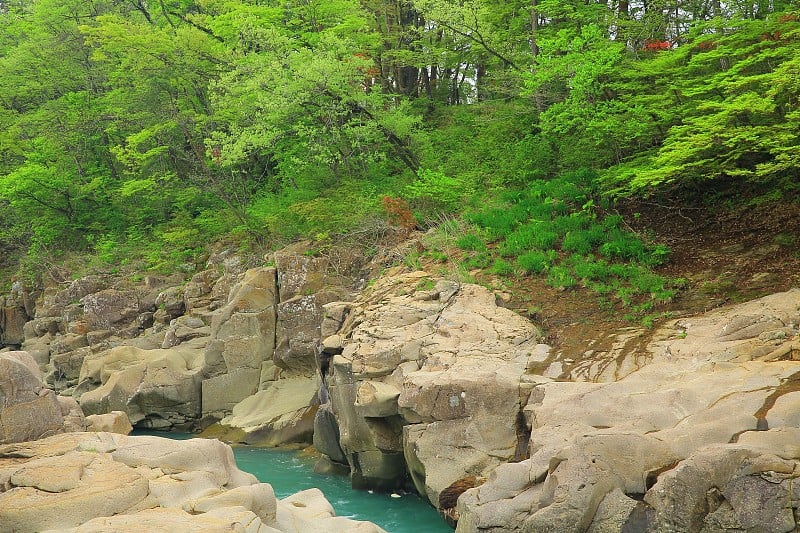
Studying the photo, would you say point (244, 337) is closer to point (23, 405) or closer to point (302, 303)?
point (302, 303)

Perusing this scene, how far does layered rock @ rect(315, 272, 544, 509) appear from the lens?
39.4ft

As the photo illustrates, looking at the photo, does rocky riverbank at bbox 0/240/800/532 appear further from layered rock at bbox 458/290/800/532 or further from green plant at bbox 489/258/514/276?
green plant at bbox 489/258/514/276

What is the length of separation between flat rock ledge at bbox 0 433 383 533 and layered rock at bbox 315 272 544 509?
2197 millimetres

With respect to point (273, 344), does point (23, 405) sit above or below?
above

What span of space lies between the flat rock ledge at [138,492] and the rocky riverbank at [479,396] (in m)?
1.50

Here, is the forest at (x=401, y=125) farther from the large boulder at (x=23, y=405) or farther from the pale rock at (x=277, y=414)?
the large boulder at (x=23, y=405)

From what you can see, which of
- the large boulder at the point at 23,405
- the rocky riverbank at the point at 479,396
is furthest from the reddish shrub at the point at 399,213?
the large boulder at the point at 23,405

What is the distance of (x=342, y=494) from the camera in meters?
14.2

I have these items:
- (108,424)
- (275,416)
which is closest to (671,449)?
(108,424)

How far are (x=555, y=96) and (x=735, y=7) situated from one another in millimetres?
4394

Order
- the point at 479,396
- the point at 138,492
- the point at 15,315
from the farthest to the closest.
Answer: the point at 15,315, the point at 479,396, the point at 138,492

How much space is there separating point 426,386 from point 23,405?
610 cm

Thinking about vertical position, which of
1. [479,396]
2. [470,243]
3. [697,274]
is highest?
[470,243]

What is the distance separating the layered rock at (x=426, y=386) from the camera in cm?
1202
